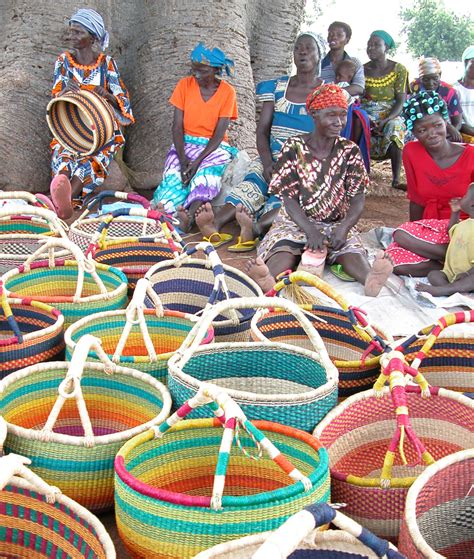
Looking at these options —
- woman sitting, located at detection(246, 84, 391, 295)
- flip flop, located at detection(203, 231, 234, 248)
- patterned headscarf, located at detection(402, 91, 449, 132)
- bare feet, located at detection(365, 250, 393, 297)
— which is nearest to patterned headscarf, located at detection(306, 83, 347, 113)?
woman sitting, located at detection(246, 84, 391, 295)

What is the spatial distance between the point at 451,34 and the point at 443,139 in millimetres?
20999

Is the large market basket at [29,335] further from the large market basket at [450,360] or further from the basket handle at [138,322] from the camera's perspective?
the large market basket at [450,360]

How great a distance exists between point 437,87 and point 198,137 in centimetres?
180

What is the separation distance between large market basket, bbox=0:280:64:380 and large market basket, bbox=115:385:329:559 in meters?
0.61

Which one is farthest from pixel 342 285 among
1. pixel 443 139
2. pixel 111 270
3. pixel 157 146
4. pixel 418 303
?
pixel 157 146

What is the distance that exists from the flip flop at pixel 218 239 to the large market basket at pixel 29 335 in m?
2.28

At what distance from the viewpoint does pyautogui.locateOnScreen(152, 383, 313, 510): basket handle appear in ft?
4.56

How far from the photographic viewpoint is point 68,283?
2916mm

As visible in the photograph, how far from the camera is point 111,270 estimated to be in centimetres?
280

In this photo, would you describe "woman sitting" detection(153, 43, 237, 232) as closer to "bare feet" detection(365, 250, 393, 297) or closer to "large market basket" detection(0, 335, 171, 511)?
"bare feet" detection(365, 250, 393, 297)

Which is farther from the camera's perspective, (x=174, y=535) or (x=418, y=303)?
(x=418, y=303)

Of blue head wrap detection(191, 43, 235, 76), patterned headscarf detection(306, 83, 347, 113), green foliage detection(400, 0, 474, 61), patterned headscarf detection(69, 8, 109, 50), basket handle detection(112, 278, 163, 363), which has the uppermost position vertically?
green foliage detection(400, 0, 474, 61)

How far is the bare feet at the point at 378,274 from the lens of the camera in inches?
137

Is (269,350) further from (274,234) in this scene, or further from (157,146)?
(157,146)
